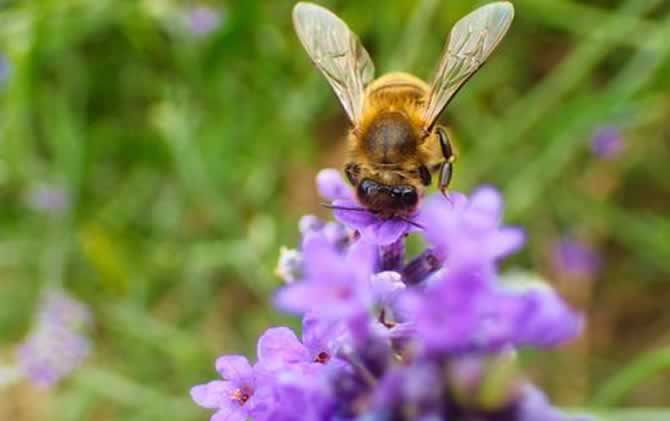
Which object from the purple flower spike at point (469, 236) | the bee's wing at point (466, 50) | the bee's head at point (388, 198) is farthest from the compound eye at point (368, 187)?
the purple flower spike at point (469, 236)

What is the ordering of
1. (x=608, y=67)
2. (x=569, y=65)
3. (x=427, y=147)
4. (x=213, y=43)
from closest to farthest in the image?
(x=427, y=147)
(x=569, y=65)
(x=213, y=43)
(x=608, y=67)

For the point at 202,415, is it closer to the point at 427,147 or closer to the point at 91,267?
the point at 91,267

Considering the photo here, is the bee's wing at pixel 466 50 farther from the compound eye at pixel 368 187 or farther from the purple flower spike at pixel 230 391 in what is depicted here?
the purple flower spike at pixel 230 391

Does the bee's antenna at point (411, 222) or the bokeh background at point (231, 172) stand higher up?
the bokeh background at point (231, 172)

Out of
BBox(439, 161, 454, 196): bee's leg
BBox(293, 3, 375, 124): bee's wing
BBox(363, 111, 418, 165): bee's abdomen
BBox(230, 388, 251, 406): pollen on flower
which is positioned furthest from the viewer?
BBox(293, 3, 375, 124): bee's wing

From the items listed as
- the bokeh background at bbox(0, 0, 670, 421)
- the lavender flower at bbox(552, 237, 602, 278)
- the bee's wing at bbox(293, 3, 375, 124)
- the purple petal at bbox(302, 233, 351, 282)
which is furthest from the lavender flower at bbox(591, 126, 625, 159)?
the purple petal at bbox(302, 233, 351, 282)

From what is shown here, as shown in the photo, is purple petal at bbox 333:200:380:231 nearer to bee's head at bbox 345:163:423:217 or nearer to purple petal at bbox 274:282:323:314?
→ bee's head at bbox 345:163:423:217

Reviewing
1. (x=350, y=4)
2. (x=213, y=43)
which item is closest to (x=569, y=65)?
(x=350, y=4)
